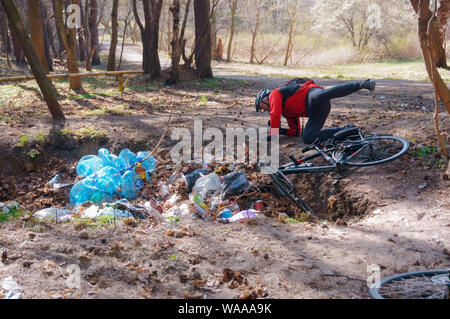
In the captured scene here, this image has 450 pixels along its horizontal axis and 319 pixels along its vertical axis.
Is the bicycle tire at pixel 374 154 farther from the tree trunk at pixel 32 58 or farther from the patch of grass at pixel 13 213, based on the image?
the tree trunk at pixel 32 58

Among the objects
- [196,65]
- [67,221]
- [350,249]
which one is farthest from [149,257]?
[196,65]

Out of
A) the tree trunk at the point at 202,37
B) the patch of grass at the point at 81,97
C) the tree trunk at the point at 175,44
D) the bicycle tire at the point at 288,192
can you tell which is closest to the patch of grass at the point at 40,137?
the patch of grass at the point at 81,97

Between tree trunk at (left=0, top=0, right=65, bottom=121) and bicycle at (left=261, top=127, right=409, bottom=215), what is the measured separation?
438 centimetres

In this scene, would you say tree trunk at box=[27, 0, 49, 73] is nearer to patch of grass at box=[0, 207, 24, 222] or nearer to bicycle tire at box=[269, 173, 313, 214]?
patch of grass at box=[0, 207, 24, 222]

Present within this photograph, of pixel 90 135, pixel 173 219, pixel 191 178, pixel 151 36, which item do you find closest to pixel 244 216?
pixel 173 219

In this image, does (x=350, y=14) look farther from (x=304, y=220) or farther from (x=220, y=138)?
(x=304, y=220)

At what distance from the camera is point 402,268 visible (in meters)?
3.25

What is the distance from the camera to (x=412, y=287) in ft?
9.56

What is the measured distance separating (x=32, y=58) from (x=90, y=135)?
1.77 meters

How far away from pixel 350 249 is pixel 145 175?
337cm

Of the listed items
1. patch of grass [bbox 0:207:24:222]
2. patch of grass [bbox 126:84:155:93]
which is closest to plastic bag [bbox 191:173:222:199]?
patch of grass [bbox 0:207:24:222]

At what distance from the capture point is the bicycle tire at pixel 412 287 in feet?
9.27

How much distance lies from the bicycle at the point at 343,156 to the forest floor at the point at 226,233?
160 millimetres

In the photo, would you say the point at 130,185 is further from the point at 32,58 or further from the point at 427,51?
the point at 427,51
